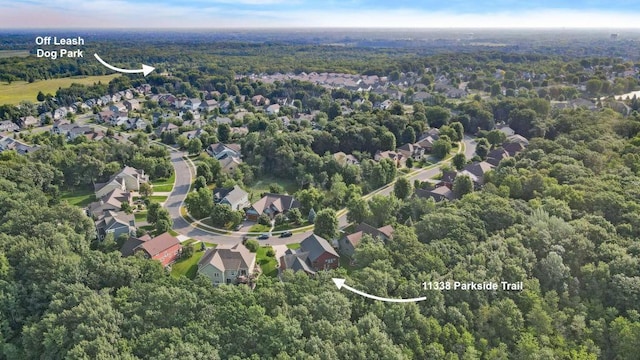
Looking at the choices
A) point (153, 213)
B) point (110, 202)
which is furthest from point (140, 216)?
point (153, 213)

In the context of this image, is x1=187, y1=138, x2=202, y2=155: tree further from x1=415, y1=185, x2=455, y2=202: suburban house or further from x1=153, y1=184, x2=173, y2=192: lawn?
x1=415, y1=185, x2=455, y2=202: suburban house

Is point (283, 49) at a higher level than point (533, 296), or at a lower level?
higher

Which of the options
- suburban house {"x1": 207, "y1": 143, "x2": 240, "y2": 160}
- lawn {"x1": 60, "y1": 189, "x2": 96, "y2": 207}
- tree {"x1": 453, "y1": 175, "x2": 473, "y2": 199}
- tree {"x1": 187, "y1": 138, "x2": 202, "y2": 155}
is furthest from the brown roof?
tree {"x1": 187, "y1": 138, "x2": 202, "y2": 155}

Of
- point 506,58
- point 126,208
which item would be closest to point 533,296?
point 126,208

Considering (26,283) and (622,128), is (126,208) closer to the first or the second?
(26,283)

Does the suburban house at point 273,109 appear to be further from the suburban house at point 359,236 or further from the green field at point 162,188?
the suburban house at point 359,236

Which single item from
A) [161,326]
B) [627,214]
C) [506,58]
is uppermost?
[506,58]

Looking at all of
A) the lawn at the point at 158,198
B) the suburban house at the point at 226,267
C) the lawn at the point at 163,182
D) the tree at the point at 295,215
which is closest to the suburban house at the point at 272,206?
the tree at the point at 295,215
